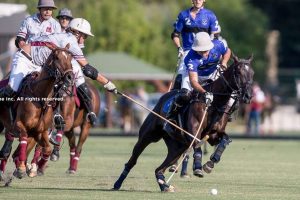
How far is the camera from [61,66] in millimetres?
15367

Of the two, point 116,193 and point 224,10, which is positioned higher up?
point 116,193

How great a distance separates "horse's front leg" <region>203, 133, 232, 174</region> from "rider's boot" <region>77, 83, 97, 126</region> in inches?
163

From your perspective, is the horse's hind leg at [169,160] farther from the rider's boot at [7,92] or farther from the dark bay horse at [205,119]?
the rider's boot at [7,92]

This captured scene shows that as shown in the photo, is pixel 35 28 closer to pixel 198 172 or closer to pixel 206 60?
pixel 206 60

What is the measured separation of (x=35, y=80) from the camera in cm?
1598

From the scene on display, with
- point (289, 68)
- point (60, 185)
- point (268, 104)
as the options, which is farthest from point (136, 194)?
point (289, 68)

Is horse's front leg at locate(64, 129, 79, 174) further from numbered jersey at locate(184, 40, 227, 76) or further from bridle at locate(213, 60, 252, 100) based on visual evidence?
bridle at locate(213, 60, 252, 100)

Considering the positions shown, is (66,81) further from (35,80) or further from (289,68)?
(289,68)

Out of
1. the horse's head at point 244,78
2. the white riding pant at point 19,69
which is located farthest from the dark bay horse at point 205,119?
the white riding pant at point 19,69

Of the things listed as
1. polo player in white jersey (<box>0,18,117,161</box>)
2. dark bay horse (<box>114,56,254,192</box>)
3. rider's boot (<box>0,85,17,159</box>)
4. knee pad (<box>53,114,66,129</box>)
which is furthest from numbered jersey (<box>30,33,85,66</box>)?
dark bay horse (<box>114,56,254,192</box>)

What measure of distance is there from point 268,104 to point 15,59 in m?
27.9

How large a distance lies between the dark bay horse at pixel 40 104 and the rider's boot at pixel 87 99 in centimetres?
335

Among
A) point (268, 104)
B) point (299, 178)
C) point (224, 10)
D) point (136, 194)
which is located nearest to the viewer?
point (136, 194)

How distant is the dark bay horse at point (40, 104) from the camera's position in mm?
15414
